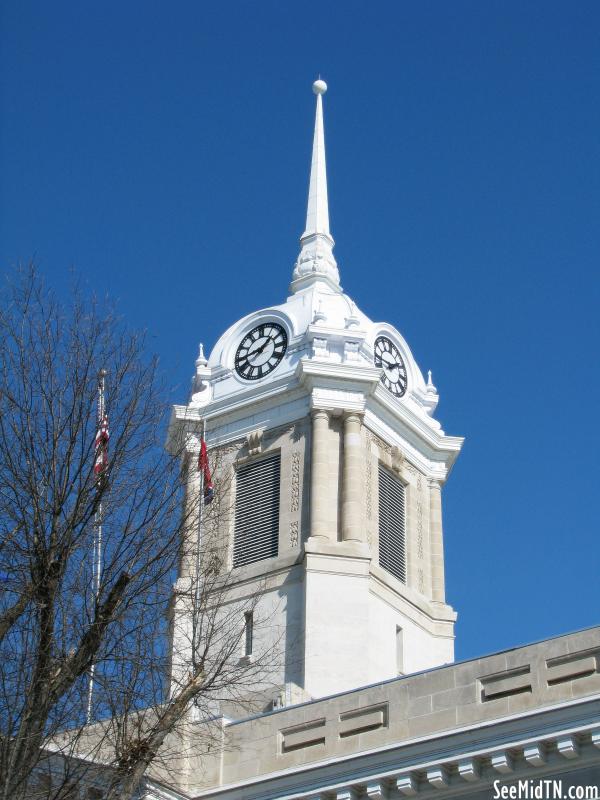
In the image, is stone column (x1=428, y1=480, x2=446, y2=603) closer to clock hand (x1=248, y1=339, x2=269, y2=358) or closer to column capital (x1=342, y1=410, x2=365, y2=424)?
column capital (x1=342, y1=410, x2=365, y2=424)

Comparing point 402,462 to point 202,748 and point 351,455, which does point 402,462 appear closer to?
point 351,455

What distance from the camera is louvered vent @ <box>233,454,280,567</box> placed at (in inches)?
1922

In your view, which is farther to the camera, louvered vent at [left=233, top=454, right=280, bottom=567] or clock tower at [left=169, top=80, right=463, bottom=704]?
louvered vent at [left=233, top=454, right=280, bottom=567]

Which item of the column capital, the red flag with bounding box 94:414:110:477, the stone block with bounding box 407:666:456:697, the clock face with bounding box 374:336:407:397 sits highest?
the clock face with bounding box 374:336:407:397

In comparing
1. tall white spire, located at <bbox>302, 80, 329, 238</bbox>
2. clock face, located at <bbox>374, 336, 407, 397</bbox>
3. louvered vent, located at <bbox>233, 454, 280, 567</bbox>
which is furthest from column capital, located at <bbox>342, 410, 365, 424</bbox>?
tall white spire, located at <bbox>302, 80, 329, 238</bbox>

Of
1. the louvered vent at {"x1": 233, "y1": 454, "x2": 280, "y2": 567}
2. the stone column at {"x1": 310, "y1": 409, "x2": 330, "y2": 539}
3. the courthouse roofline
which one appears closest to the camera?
the courthouse roofline

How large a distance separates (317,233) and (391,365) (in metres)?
6.87

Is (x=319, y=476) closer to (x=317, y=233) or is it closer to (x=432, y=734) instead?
(x=317, y=233)

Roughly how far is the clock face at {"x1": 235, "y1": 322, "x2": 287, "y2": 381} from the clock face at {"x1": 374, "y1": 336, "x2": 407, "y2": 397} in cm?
297

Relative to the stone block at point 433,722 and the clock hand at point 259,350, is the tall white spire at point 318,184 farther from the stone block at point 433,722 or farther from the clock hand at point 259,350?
the stone block at point 433,722

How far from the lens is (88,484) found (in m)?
25.6

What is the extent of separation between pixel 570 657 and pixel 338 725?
4.66 metres

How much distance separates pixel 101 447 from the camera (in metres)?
26.6

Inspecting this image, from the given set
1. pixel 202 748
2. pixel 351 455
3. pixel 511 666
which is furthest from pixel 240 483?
pixel 511 666
